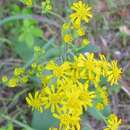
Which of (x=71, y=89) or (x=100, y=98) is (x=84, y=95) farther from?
(x=100, y=98)

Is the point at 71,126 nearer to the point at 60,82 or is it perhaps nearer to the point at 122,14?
the point at 60,82

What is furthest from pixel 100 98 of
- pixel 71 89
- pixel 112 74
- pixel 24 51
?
pixel 24 51

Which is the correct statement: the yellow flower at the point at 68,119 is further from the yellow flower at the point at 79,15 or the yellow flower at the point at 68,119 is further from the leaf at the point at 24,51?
the leaf at the point at 24,51

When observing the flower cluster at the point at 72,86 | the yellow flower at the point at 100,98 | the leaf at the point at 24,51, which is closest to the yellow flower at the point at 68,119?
the flower cluster at the point at 72,86

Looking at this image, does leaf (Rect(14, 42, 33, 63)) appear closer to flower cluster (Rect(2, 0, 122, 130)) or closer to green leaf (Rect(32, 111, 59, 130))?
green leaf (Rect(32, 111, 59, 130))

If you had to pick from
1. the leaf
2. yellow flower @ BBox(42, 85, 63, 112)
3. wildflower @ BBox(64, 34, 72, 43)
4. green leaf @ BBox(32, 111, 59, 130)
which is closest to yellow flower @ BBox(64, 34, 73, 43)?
wildflower @ BBox(64, 34, 72, 43)

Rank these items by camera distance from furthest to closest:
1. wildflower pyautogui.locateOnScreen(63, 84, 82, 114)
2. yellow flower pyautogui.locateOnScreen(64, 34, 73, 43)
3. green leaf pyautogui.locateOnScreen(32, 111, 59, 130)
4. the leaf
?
the leaf < green leaf pyautogui.locateOnScreen(32, 111, 59, 130) < yellow flower pyautogui.locateOnScreen(64, 34, 73, 43) < wildflower pyautogui.locateOnScreen(63, 84, 82, 114)

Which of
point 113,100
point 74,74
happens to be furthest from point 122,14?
point 74,74
